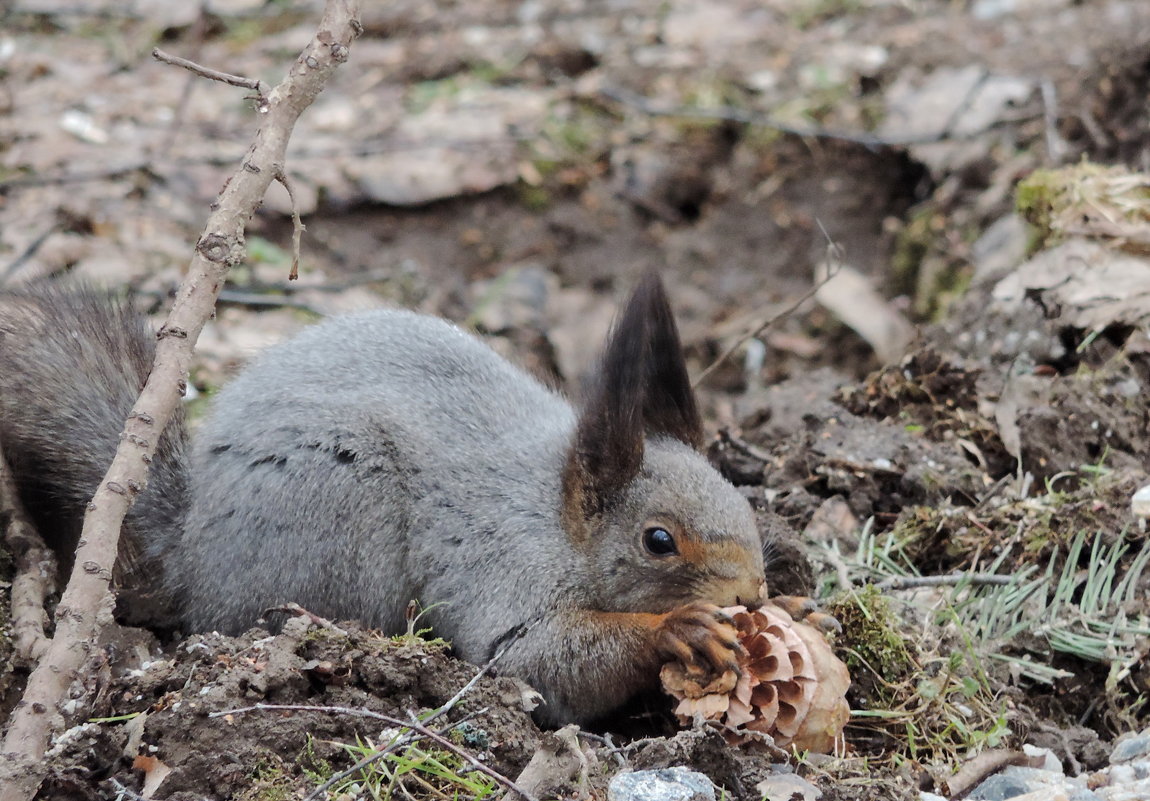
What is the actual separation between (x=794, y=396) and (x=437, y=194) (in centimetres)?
255

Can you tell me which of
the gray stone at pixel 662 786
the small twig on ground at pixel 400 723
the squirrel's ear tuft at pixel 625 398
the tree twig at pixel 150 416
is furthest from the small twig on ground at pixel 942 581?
the tree twig at pixel 150 416

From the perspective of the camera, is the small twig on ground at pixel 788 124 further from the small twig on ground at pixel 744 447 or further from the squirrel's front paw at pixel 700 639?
the squirrel's front paw at pixel 700 639

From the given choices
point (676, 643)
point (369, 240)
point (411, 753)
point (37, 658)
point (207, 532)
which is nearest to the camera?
point (411, 753)

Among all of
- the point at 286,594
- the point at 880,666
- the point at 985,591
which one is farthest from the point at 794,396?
the point at 286,594

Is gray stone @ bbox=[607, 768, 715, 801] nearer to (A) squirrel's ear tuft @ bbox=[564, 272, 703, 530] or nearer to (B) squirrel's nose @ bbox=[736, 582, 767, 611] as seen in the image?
(B) squirrel's nose @ bbox=[736, 582, 767, 611]

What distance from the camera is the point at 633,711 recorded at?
2826mm

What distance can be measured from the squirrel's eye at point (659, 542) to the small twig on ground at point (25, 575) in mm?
1252

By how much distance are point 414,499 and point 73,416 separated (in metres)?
0.78

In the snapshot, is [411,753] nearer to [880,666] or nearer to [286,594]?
[286,594]

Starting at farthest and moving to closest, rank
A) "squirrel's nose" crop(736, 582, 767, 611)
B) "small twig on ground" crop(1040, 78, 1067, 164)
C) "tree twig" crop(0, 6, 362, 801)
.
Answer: "small twig on ground" crop(1040, 78, 1067, 164)
"squirrel's nose" crop(736, 582, 767, 611)
"tree twig" crop(0, 6, 362, 801)

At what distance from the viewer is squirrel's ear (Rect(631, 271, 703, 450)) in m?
2.82

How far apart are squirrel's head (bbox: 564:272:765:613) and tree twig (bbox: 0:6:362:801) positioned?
85 cm

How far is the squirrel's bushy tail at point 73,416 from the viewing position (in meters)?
2.80

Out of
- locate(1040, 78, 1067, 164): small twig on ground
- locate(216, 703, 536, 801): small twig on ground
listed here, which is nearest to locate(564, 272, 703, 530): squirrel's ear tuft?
locate(216, 703, 536, 801): small twig on ground
